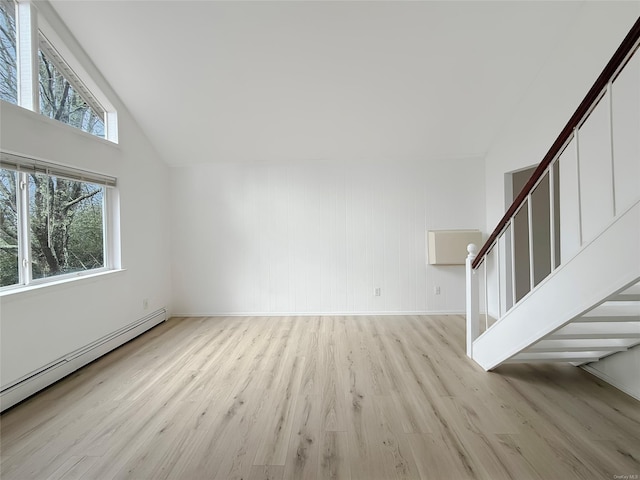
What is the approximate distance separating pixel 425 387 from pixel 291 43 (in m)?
3.44

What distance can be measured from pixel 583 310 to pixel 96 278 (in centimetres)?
406

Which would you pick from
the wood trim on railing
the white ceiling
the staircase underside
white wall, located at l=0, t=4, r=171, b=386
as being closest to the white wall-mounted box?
the white ceiling

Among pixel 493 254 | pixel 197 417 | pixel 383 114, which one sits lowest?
pixel 197 417

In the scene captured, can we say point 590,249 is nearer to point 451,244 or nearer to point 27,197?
point 451,244

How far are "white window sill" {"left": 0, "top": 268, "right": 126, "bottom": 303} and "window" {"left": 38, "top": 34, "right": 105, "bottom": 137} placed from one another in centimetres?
152

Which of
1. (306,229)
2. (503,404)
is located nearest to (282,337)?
(306,229)

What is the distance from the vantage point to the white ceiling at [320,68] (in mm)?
3057

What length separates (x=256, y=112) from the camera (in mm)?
4078

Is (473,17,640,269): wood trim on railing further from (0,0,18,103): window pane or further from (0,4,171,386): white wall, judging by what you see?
(0,0,18,103): window pane

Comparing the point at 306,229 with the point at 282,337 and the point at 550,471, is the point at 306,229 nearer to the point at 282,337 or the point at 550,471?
the point at 282,337

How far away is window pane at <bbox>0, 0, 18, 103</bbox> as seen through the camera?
2.63 meters

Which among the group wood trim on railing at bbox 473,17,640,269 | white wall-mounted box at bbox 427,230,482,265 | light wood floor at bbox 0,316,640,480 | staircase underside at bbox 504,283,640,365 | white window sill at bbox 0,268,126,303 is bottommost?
light wood floor at bbox 0,316,640,480

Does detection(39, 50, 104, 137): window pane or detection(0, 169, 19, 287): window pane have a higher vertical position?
detection(39, 50, 104, 137): window pane

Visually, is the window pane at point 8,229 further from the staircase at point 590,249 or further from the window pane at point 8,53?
the staircase at point 590,249
